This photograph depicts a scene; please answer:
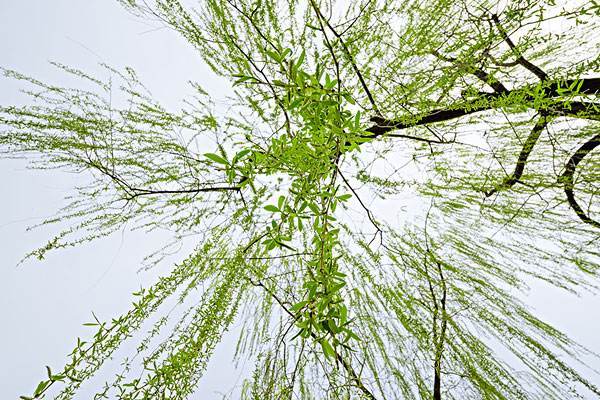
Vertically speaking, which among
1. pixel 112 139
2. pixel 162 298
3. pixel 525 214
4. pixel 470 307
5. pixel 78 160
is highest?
pixel 525 214

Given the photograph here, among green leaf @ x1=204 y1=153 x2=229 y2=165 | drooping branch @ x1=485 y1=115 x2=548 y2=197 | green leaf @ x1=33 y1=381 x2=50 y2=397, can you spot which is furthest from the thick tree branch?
green leaf @ x1=33 y1=381 x2=50 y2=397

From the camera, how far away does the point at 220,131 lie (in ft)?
6.34

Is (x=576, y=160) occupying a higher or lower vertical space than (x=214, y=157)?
higher

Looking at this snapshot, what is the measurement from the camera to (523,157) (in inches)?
69.4

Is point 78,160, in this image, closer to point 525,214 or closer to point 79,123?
point 79,123

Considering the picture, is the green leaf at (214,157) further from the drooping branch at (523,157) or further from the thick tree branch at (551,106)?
the drooping branch at (523,157)

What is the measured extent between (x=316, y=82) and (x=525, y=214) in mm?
1662

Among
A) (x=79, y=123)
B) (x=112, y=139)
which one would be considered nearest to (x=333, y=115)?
(x=112, y=139)

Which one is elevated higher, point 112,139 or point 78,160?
point 112,139

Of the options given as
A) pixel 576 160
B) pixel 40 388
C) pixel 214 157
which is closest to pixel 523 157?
pixel 576 160

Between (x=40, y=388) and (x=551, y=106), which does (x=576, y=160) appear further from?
(x=40, y=388)

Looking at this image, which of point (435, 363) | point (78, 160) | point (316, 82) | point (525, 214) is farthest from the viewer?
point (525, 214)

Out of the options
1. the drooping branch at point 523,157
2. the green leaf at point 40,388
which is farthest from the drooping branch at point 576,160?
the green leaf at point 40,388

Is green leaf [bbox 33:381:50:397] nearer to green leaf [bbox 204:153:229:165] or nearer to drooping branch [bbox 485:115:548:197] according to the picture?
green leaf [bbox 204:153:229:165]
